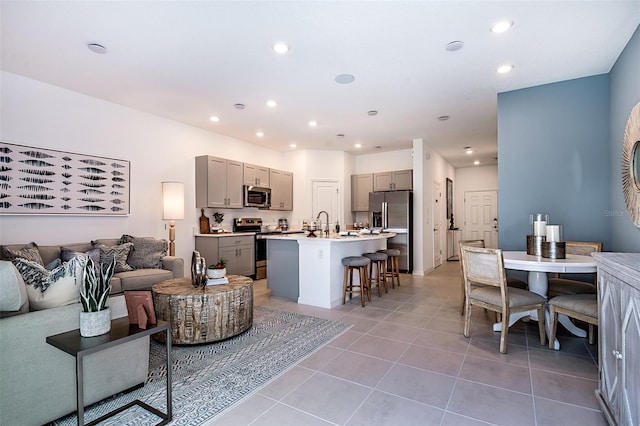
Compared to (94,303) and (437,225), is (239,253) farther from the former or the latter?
(437,225)

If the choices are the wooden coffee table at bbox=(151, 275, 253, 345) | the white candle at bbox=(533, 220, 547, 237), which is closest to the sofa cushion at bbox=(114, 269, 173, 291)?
the wooden coffee table at bbox=(151, 275, 253, 345)

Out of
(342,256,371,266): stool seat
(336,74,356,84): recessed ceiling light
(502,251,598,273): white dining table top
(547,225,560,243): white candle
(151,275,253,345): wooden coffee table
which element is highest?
(336,74,356,84): recessed ceiling light

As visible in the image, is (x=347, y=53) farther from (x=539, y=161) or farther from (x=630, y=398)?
(x=630, y=398)

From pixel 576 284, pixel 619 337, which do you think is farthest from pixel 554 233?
pixel 619 337

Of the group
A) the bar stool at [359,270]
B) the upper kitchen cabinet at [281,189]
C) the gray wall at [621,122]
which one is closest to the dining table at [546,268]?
the gray wall at [621,122]

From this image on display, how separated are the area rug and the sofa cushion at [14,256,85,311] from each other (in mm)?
680

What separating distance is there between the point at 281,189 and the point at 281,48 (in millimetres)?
4296

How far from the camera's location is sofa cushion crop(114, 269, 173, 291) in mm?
3669

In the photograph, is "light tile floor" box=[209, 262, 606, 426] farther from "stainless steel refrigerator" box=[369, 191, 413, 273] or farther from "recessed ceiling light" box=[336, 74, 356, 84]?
"stainless steel refrigerator" box=[369, 191, 413, 273]

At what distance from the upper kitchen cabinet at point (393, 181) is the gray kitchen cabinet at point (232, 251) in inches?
129

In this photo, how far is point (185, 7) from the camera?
7.95 ft

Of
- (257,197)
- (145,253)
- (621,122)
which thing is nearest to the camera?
(621,122)

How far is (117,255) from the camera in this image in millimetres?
3979

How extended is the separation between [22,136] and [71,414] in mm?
3336
